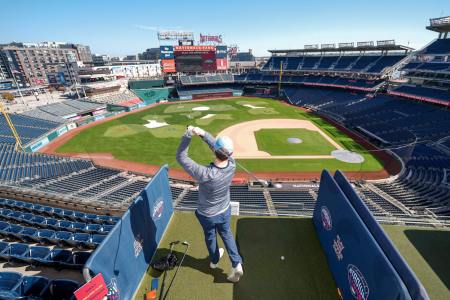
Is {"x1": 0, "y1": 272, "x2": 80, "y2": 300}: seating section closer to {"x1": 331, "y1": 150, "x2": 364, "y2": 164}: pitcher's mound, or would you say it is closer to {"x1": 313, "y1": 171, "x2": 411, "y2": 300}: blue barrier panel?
{"x1": 313, "y1": 171, "x2": 411, "y2": 300}: blue barrier panel

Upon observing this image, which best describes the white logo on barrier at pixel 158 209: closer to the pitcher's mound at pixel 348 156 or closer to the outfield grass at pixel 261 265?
the outfield grass at pixel 261 265

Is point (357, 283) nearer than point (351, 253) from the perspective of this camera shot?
Yes

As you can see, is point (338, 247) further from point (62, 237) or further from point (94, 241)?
point (62, 237)

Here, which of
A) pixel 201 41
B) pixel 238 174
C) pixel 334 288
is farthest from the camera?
pixel 201 41

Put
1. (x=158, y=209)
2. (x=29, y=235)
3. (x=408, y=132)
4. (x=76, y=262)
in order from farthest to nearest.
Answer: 1. (x=408, y=132)
2. (x=29, y=235)
3. (x=76, y=262)
4. (x=158, y=209)

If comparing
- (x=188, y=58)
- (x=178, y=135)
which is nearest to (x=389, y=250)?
(x=178, y=135)

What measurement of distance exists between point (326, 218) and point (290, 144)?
25229 millimetres

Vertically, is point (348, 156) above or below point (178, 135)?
below

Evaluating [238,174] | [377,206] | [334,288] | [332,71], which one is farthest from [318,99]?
[334,288]

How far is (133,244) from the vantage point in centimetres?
483

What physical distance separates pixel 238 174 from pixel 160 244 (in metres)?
17.6

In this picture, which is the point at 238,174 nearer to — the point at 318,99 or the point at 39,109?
the point at 318,99

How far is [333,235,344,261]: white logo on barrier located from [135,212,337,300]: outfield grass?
0.74 meters

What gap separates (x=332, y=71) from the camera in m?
53.1
